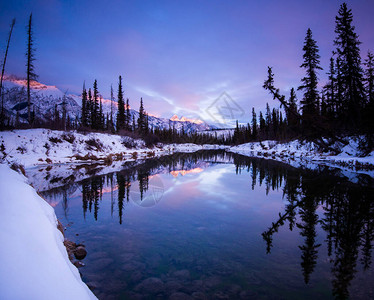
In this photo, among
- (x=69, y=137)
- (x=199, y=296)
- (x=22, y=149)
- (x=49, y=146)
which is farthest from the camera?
(x=69, y=137)

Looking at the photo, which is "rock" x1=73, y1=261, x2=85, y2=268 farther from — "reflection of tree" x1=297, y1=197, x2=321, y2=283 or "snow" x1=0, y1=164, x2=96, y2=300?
"reflection of tree" x1=297, y1=197, x2=321, y2=283

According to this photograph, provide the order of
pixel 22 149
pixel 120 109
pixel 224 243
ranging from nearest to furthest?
pixel 224 243 → pixel 22 149 → pixel 120 109

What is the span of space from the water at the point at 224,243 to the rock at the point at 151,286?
0.05 feet

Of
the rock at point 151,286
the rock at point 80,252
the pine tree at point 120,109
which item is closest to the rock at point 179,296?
the rock at point 151,286

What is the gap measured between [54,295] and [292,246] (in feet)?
15.1

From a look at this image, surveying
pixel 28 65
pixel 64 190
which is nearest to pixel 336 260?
pixel 64 190

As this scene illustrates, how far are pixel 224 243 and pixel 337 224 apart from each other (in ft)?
11.2

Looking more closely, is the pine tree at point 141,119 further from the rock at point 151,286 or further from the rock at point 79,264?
the rock at point 151,286

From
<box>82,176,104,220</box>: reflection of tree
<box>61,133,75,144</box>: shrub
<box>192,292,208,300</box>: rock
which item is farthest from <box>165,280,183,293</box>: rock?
<box>61,133,75,144</box>: shrub

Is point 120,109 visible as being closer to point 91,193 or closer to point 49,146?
point 49,146

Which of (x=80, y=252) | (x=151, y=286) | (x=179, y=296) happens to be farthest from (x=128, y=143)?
(x=179, y=296)

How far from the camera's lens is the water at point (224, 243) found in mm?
3181

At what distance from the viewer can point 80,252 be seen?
4.18m

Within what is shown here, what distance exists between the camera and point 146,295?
3.02 m
